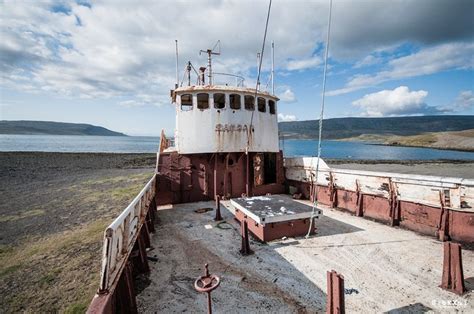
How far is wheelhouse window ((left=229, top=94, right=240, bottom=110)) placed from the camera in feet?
41.0

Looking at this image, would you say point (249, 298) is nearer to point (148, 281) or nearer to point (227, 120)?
point (148, 281)

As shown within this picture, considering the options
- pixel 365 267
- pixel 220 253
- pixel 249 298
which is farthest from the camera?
pixel 220 253

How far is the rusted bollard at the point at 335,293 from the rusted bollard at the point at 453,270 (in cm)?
281

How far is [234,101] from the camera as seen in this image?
12992 millimetres

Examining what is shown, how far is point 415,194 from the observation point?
7855mm

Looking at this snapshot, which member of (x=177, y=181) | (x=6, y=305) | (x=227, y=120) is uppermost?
(x=227, y=120)

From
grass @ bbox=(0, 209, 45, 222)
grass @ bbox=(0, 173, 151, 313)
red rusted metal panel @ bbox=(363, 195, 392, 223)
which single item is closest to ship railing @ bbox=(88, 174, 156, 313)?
grass @ bbox=(0, 173, 151, 313)

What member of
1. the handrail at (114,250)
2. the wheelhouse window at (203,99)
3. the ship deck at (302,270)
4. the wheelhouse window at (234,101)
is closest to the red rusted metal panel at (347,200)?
the ship deck at (302,270)

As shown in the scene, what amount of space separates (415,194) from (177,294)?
24.5 feet

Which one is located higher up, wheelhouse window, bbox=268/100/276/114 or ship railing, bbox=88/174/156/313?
wheelhouse window, bbox=268/100/276/114

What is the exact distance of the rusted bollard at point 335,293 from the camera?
3.68 m

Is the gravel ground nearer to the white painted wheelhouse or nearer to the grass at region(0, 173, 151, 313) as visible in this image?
the grass at region(0, 173, 151, 313)

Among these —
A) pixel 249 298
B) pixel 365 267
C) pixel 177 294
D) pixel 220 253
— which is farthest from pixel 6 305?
pixel 365 267

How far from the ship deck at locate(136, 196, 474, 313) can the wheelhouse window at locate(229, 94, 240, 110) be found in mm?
6450
